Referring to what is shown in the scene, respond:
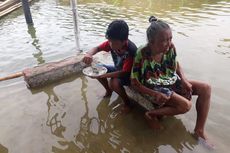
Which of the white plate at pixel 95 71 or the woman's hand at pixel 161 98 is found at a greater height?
the white plate at pixel 95 71

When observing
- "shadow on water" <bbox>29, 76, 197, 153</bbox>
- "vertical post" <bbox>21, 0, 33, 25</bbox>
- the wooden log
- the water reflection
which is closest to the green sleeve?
"shadow on water" <bbox>29, 76, 197, 153</bbox>

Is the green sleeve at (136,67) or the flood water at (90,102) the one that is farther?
the flood water at (90,102)

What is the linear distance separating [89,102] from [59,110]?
44 cm

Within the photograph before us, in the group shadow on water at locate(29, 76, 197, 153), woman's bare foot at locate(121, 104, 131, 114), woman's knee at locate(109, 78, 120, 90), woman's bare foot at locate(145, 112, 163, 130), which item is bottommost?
shadow on water at locate(29, 76, 197, 153)

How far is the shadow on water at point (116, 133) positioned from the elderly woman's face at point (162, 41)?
1005 mm

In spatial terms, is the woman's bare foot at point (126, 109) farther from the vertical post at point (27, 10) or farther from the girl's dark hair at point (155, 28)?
the vertical post at point (27, 10)

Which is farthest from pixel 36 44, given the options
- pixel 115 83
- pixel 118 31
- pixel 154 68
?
pixel 154 68

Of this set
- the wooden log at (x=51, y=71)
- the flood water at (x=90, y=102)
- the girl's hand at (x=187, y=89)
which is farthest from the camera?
the wooden log at (x=51, y=71)

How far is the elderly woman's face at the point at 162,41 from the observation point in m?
2.52

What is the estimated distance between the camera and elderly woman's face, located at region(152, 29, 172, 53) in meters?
2.52

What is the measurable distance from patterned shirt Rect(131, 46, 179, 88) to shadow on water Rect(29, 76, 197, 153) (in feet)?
1.99

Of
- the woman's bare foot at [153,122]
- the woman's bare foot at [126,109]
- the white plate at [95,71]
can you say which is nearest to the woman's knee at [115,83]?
the white plate at [95,71]

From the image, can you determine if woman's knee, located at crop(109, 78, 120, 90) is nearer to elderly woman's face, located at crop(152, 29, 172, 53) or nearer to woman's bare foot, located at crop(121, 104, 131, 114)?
woman's bare foot, located at crop(121, 104, 131, 114)

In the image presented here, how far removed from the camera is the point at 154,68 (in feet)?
9.30
